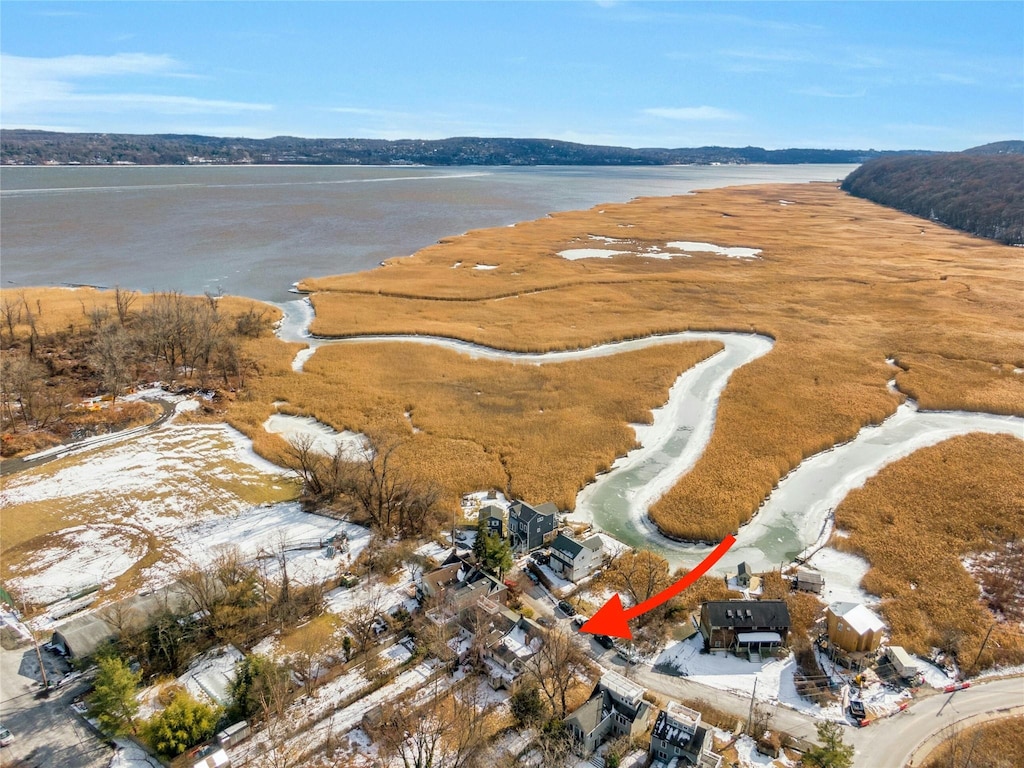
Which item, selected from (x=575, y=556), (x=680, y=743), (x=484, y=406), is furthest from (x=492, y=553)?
(x=484, y=406)

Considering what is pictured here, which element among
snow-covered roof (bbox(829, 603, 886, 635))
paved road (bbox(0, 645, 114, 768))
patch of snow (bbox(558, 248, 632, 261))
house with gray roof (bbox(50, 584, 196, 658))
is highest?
patch of snow (bbox(558, 248, 632, 261))

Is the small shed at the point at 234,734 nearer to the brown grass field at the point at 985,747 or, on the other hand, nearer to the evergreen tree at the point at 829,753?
the evergreen tree at the point at 829,753

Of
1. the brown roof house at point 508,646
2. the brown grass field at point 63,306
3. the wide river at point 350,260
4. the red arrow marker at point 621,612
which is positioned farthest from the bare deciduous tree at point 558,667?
the brown grass field at point 63,306

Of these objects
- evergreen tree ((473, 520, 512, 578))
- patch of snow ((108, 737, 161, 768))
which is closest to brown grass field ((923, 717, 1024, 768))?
evergreen tree ((473, 520, 512, 578))

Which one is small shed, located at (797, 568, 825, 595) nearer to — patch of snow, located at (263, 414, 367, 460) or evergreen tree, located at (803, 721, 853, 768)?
evergreen tree, located at (803, 721, 853, 768)

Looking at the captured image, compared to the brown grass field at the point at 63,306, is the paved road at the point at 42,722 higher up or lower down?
lower down

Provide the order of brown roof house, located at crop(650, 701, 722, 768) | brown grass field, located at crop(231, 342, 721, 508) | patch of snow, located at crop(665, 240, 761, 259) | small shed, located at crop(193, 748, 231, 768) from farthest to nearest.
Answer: patch of snow, located at crop(665, 240, 761, 259) < brown grass field, located at crop(231, 342, 721, 508) < brown roof house, located at crop(650, 701, 722, 768) < small shed, located at crop(193, 748, 231, 768)
